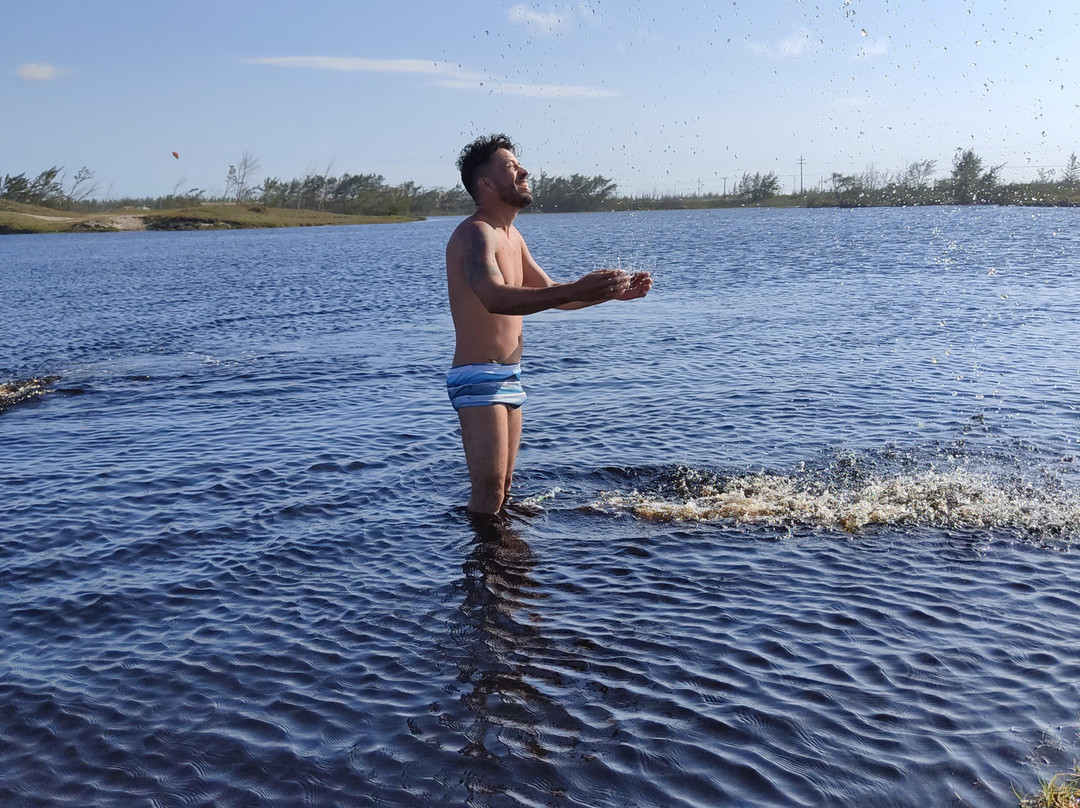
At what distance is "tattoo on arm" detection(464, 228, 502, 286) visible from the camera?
247 inches

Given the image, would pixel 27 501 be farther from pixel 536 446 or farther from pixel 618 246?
pixel 618 246

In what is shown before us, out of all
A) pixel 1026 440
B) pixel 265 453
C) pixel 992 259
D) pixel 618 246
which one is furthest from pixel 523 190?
pixel 618 246

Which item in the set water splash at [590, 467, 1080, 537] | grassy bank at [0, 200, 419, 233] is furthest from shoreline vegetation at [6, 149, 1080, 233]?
water splash at [590, 467, 1080, 537]

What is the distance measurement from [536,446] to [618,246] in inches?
2003

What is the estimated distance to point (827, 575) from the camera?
256 inches

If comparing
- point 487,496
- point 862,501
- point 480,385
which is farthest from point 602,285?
point 862,501

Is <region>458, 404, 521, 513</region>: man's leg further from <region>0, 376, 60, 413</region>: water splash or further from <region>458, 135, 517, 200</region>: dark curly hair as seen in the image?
<region>0, 376, 60, 413</region>: water splash

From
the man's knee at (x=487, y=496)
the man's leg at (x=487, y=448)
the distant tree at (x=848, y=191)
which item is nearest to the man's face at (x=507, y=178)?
the man's leg at (x=487, y=448)

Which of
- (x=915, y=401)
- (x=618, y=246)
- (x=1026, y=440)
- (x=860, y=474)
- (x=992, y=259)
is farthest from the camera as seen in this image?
(x=618, y=246)

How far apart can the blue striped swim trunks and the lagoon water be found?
4.12ft

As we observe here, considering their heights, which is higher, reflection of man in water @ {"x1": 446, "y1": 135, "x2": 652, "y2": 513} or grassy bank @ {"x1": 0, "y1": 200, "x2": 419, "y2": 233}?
grassy bank @ {"x1": 0, "y1": 200, "x2": 419, "y2": 233}

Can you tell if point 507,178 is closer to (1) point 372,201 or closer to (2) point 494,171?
(2) point 494,171

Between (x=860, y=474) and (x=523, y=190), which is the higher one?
(x=523, y=190)

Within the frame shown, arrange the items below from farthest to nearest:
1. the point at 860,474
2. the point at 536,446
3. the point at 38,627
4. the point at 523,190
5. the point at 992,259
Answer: the point at 992,259
the point at 536,446
the point at 860,474
the point at 523,190
the point at 38,627
